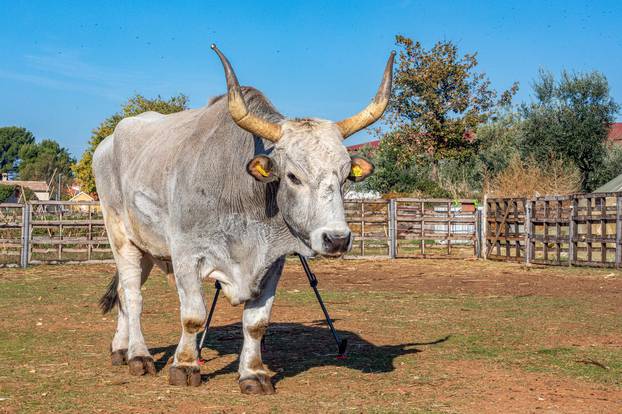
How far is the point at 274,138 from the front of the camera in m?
6.00

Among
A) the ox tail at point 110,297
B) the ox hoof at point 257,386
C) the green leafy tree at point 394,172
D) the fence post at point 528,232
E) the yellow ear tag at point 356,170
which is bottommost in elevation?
the ox hoof at point 257,386

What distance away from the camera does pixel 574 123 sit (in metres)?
43.7

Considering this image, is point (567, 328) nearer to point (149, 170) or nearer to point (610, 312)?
point (610, 312)

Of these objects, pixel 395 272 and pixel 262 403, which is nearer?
pixel 262 403

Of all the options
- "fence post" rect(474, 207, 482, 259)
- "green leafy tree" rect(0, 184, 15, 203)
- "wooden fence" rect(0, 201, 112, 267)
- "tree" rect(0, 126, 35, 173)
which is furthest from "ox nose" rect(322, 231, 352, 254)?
"tree" rect(0, 126, 35, 173)

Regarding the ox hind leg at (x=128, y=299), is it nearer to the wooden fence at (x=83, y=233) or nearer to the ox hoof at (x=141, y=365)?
the ox hoof at (x=141, y=365)

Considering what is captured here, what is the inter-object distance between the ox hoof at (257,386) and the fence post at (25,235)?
1681cm

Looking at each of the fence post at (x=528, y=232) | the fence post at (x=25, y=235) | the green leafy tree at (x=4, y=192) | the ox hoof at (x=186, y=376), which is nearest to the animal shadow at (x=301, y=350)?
the ox hoof at (x=186, y=376)

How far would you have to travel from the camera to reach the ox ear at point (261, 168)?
5.78m

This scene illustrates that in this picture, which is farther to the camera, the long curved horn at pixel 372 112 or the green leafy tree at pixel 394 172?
the green leafy tree at pixel 394 172

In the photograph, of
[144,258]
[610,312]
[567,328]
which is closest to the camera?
[144,258]

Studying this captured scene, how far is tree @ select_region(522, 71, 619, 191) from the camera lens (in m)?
43.8

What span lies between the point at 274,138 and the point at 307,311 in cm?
635

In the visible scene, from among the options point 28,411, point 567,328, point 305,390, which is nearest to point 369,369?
point 305,390
